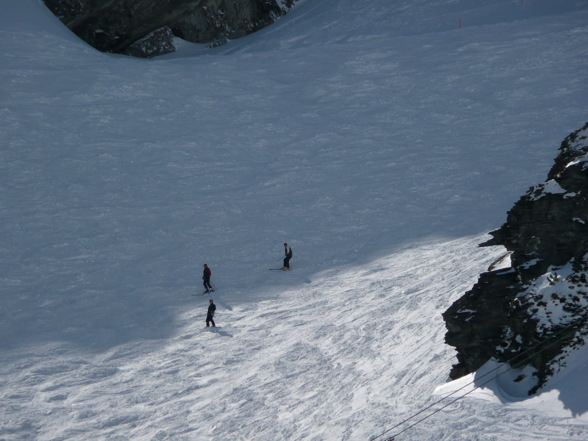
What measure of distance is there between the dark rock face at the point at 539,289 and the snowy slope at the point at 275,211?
0.66 metres

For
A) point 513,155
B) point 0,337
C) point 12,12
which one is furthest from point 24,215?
point 513,155

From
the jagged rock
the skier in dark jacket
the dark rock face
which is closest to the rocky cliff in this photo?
the jagged rock

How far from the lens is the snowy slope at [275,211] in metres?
18.2

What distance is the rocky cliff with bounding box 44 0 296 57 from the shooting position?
1694 inches

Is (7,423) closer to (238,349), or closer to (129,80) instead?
(238,349)

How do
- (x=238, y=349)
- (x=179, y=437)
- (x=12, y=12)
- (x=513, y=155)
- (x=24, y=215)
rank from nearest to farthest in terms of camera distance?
1. (x=179, y=437)
2. (x=238, y=349)
3. (x=24, y=215)
4. (x=513, y=155)
5. (x=12, y=12)

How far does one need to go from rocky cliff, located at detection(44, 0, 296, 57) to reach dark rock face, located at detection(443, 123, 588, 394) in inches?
1277

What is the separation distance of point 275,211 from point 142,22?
63.6 ft

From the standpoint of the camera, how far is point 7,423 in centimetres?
1823

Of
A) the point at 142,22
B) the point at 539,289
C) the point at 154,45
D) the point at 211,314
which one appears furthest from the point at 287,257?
the point at 142,22

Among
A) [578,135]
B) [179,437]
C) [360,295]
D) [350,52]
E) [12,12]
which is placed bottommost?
[179,437]

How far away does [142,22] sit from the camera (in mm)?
43469

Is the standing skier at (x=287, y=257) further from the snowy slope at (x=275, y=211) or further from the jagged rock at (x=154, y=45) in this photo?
the jagged rock at (x=154, y=45)

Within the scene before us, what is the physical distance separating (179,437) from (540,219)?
9.58 m
